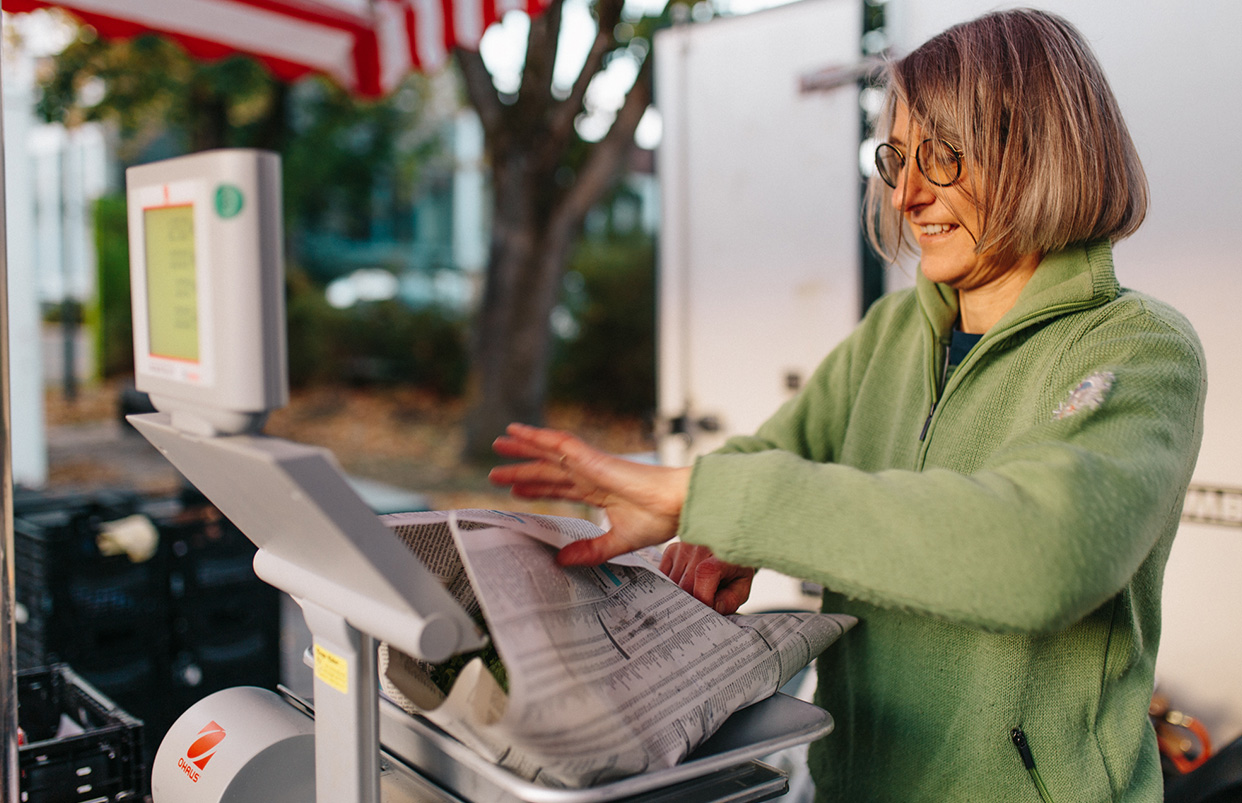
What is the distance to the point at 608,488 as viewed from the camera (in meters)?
1.05

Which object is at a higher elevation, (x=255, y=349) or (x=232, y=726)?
(x=255, y=349)

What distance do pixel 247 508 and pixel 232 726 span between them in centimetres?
37

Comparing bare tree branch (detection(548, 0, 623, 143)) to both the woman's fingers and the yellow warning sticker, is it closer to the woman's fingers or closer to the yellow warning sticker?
the woman's fingers

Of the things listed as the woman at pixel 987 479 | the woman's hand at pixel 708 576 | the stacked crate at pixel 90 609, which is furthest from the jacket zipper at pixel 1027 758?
the stacked crate at pixel 90 609

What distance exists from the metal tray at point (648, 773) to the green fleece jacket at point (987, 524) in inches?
6.9

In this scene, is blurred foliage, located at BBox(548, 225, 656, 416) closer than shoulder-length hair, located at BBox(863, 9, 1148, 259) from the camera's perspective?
No

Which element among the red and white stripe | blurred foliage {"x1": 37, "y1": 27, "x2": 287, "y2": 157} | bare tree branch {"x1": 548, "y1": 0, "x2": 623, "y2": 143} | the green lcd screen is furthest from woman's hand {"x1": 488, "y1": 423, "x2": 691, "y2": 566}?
bare tree branch {"x1": 548, "y1": 0, "x2": 623, "y2": 143}

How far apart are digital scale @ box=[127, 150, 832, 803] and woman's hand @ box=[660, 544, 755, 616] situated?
18cm

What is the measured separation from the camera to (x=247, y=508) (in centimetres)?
95

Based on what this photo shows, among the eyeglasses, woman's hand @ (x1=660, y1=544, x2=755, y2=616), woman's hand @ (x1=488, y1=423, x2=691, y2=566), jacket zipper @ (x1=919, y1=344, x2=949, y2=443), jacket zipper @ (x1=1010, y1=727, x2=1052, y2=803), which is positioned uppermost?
the eyeglasses

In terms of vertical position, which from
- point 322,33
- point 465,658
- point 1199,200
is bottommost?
point 465,658

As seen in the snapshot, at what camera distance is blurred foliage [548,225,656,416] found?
1053cm

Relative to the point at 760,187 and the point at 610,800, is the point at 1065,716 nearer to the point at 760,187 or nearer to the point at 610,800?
the point at 610,800

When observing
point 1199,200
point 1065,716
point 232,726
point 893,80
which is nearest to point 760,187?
point 1199,200
